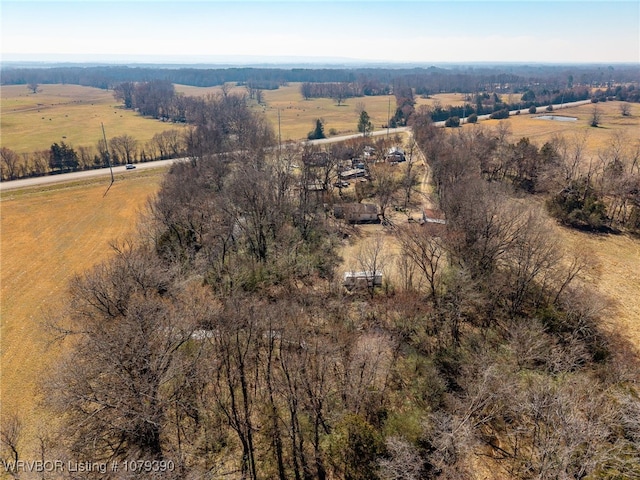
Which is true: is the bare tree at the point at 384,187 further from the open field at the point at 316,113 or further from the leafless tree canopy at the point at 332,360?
the open field at the point at 316,113

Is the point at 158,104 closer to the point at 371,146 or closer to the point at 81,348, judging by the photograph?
the point at 371,146

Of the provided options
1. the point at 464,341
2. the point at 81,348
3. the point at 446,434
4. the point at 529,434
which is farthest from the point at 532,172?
the point at 81,348

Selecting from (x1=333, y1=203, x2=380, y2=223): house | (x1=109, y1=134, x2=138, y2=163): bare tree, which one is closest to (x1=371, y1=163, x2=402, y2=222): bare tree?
(x1=333, y1=203, x2=380, y2=223): house

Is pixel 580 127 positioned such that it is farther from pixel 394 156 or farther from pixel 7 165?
pixel 7 165

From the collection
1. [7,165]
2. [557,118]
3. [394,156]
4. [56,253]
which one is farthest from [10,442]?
[557,118]

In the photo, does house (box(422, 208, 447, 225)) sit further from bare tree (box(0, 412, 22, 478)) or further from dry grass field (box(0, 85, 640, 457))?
bare tree (box(0, 412, 22, 478))

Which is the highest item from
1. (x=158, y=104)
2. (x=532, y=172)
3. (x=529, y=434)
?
(x=158, y=104)
